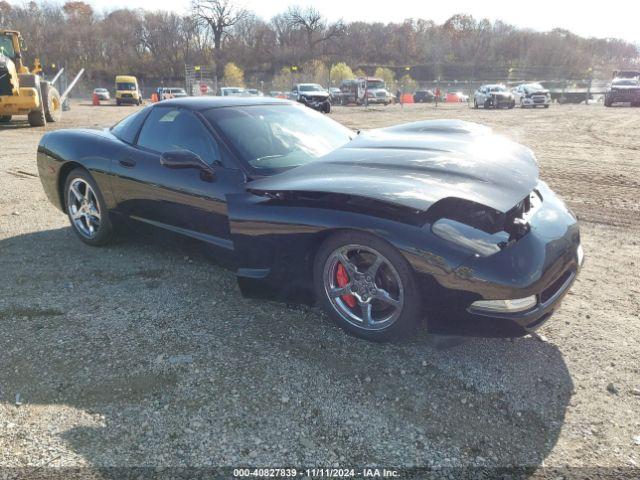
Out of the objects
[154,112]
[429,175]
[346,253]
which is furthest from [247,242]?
[154,112]

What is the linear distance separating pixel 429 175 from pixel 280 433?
1591mm

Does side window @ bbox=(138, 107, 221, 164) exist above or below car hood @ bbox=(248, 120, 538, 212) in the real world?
above

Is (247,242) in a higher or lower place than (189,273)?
higher

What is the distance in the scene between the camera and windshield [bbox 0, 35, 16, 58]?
15125 millimetres

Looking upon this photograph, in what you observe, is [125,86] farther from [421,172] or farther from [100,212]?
[421,172]

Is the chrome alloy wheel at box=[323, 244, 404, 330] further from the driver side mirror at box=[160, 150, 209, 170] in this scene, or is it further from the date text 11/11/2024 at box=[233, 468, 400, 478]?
the driver side mirror at box=[160, 150, 209, 170]

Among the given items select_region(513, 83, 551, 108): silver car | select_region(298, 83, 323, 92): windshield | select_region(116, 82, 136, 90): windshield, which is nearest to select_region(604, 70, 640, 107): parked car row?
select_region(513, 83, 551, 108): silver car

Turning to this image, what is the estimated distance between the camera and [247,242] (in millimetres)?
2957

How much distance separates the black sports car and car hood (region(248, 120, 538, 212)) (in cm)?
1

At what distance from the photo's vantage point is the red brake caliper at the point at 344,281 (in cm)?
277

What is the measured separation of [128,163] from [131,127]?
1.33ft

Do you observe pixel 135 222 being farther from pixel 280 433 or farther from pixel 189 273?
pixel 280 433

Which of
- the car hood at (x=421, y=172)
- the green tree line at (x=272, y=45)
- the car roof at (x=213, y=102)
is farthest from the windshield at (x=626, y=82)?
the green tree line at (x=272, y=45)

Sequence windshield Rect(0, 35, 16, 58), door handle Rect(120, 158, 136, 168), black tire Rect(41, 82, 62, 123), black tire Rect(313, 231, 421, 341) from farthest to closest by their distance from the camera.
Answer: black tire Rect(41, 82, 62, 123) → windshield Rect(0, 35, 16, 58) → door handle Rect(120, 158, 136, 168) → black tire Rect(313, 231, 421, 341)
